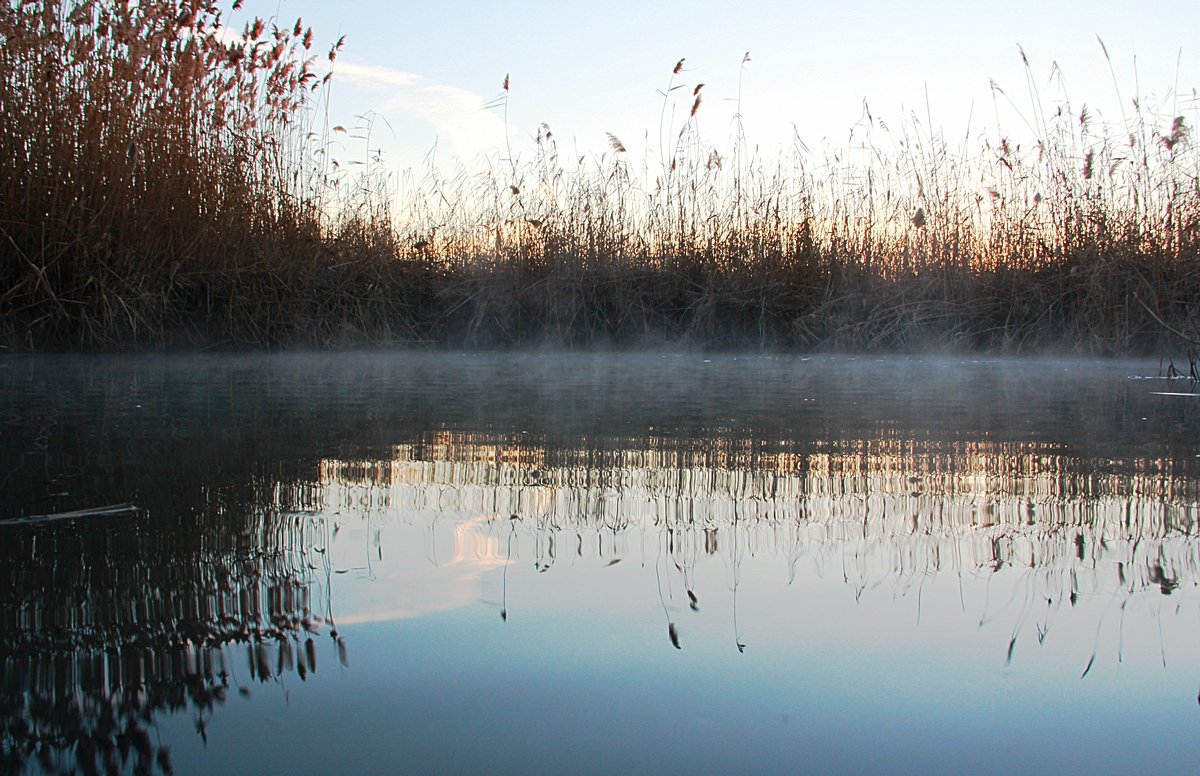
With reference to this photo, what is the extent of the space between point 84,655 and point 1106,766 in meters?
0.65

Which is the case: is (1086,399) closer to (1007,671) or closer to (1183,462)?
(1183,462)

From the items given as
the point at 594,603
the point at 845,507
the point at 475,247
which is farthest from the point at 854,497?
the point at 475,247

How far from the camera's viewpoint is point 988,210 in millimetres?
5113

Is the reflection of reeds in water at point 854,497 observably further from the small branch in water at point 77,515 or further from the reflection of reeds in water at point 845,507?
the small branch in water at point 77,515

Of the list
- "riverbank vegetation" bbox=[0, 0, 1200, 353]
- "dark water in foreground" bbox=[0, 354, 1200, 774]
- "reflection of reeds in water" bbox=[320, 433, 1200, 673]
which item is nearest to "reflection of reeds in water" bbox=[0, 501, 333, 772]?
"dark water in foreground" bbox=[0, 354, 1200, 774]

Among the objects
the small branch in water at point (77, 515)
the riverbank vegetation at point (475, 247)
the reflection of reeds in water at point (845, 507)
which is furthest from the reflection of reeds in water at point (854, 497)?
the riverbank vegetation at point (475, 247)

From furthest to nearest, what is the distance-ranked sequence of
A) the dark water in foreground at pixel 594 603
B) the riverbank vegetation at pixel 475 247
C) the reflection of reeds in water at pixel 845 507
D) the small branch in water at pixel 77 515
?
the riverbank vegetation at pixel 475 247 < the small branch in water at pixel 77 515 < the reflection of reeds in water at pixel 845 507 < the dark water in foreground at pixel 594 603

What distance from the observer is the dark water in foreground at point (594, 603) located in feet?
1.94

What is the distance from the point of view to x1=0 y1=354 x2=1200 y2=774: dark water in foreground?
23.3 inches

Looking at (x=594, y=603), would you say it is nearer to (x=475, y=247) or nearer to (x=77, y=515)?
(x=77, y=515)

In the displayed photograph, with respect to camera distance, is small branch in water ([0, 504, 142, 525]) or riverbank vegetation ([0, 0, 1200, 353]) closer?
small branch in water ([0, 504, 142, 525])

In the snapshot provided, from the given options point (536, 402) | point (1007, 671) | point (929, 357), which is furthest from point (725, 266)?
point (1007, 671)

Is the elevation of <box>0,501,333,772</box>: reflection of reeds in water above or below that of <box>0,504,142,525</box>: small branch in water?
below

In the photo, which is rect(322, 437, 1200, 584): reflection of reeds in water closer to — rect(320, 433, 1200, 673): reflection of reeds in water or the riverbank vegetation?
rect(320, 433, 1200, 673): reflection of reeds in water
